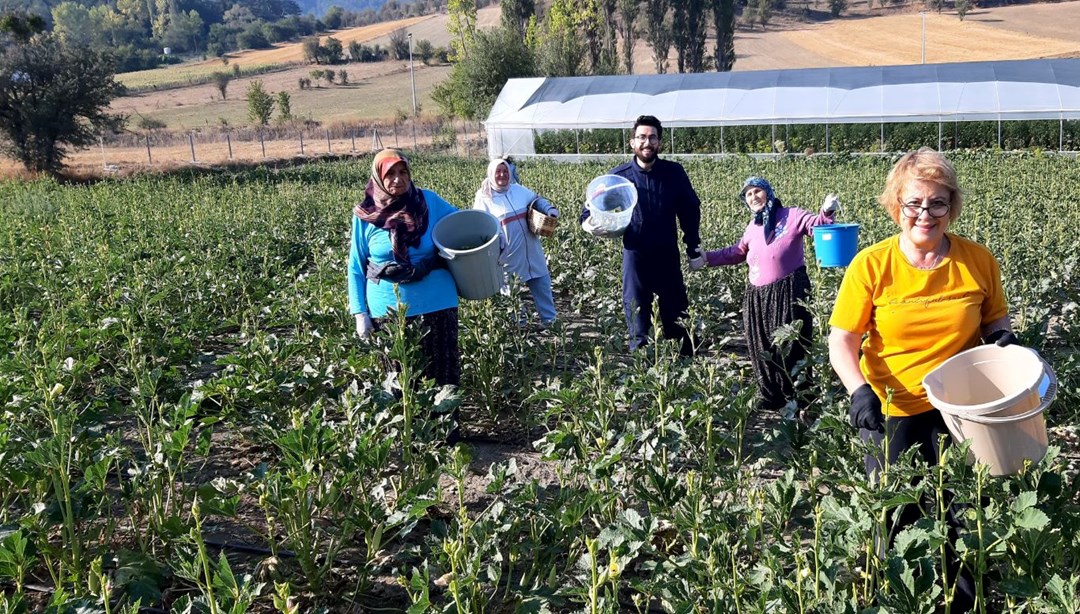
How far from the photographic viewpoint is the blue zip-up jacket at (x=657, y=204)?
4500mm

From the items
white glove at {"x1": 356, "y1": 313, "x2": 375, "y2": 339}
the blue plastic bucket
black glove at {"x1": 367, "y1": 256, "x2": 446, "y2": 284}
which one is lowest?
white glove at {"x1": 356, "y1": 313, "x2": 375, "y2": 339}

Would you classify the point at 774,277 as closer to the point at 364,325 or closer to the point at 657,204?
the point at 657,204

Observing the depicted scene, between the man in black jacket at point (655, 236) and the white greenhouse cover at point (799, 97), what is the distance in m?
13.9

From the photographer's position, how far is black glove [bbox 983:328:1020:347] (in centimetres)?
209

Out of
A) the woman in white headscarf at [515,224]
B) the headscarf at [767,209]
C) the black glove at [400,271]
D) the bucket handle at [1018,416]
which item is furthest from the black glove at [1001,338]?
the woman in white headscarf at [515,224]

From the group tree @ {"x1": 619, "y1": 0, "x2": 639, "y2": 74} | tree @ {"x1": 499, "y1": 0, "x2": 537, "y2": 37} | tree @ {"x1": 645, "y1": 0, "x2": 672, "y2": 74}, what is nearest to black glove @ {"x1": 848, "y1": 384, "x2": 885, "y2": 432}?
tree @ {"x1": 499, "y1": 0, "x2": 537, "y2": 37}

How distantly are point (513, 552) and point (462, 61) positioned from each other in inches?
1293

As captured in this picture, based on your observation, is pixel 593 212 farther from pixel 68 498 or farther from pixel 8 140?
pixel 8 140

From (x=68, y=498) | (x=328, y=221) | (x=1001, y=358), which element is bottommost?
(x=328, y=221)

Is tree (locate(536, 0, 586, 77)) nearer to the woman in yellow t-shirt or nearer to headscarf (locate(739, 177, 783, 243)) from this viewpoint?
headscarf (locate(739, 177, 783, 243))

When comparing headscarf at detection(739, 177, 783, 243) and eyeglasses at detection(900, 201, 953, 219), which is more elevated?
eyeglasses at detection(900, 201, 953, 219)

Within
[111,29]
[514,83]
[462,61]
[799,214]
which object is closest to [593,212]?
[799,214]

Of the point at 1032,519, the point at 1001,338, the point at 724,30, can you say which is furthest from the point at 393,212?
the point at 724,30

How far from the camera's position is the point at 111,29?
104m
